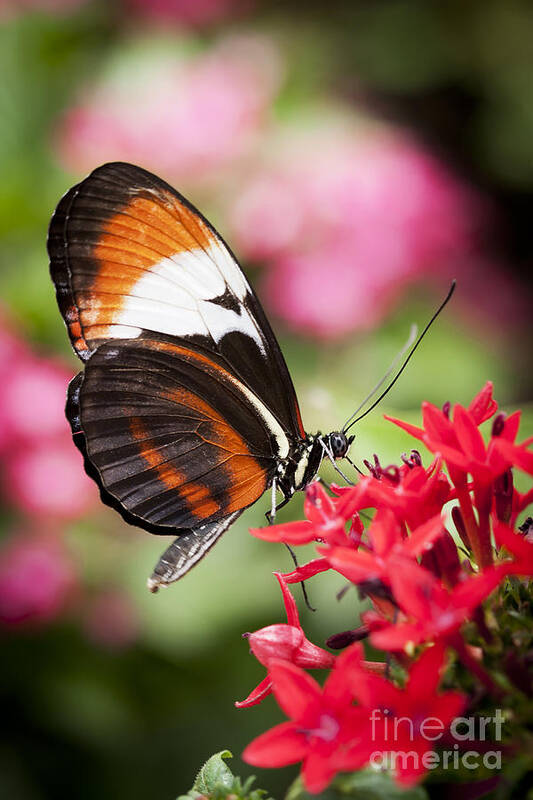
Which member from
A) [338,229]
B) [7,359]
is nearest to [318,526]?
[7,359]

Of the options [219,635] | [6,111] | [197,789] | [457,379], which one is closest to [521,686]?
[197,789]

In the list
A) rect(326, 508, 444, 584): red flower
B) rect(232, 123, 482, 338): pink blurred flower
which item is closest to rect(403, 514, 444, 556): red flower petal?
rect(326, 508, 444, 584): red flower

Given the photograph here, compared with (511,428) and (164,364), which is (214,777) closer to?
(511,428)

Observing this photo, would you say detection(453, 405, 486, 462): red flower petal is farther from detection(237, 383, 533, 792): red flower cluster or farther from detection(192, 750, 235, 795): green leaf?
detection(192, 750, 235, 795): green leaf

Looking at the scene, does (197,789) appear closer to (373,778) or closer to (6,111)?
(373,778)

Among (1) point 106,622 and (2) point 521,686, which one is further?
(1) point 106,622

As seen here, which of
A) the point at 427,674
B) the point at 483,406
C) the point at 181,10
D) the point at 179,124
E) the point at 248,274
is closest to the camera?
the point at 427,674
